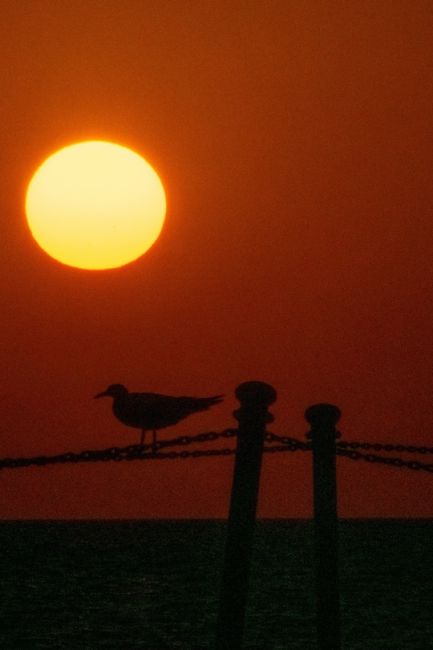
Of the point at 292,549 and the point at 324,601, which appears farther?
the point at 292,549

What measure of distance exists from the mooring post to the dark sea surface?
10.1m

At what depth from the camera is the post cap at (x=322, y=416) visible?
425cm

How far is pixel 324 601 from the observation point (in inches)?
164

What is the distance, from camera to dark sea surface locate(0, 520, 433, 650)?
14.5m

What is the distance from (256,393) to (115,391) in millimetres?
3942

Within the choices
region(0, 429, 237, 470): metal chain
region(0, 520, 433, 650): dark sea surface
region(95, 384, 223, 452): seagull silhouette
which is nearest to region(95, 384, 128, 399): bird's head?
region(95, 384, 223, 452): seagull silhouette

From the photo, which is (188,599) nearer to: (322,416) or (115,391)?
(115,391)

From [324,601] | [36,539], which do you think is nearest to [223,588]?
[324,601]

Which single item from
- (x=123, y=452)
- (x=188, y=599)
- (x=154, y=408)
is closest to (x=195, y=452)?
(x=123, y=452)

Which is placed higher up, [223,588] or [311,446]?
[311,446]

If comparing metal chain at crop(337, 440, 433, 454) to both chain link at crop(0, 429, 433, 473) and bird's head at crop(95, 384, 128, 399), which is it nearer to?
chain link at crop(0, 429, 433, 473)

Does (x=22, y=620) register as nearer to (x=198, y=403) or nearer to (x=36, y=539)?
(x=198, y=403)

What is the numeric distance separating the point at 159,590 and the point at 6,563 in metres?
14.2

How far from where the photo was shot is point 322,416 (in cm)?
426
